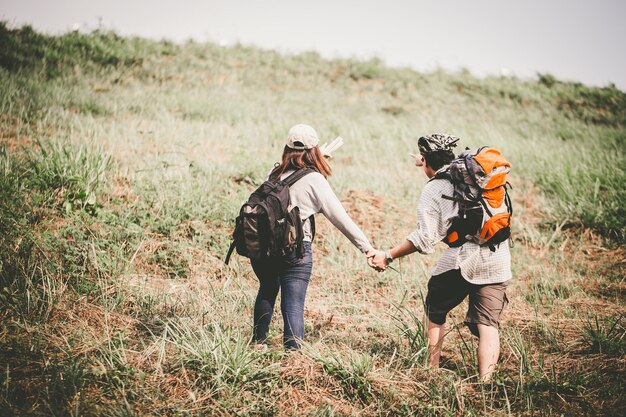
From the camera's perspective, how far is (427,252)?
2533 mm

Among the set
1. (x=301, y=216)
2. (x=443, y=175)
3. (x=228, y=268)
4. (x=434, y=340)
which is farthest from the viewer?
(x=228, y=268)

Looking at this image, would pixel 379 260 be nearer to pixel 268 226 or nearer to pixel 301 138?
pixel 268 226

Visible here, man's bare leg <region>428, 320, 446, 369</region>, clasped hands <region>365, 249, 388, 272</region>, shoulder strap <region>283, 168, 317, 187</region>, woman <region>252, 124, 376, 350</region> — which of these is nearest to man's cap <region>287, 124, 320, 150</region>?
woman <region>252, 124, 376, 350</region>

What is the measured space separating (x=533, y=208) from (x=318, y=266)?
4568 millimetres

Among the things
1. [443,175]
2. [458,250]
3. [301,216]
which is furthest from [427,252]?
[301,216]

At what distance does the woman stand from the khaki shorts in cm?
60

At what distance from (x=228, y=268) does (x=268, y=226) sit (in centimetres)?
211

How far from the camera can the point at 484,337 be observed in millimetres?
2568

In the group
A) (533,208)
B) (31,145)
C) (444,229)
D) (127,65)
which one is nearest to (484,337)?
(444,229)

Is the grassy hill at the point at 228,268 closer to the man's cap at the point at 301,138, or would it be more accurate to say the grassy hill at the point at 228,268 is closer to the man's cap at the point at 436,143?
the man's cap at the point at 436,143

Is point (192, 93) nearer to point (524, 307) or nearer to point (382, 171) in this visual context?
point (382, 171)

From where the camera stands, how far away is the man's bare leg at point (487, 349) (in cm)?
256

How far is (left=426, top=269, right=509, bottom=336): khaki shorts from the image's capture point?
2.56 m

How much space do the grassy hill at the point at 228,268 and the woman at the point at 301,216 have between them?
39 cm
